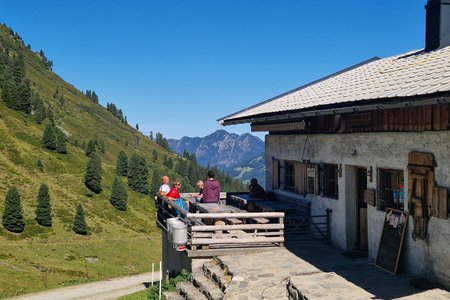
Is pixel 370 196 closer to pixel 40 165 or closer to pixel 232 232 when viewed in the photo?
pixel 232 232

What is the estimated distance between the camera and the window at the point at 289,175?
658 inches

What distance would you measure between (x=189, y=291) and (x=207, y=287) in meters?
0.79

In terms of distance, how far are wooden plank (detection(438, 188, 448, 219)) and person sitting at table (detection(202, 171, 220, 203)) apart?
328 inches

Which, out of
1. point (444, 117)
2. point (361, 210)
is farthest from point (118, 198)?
point (444, 117)

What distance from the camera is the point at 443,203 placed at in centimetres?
902

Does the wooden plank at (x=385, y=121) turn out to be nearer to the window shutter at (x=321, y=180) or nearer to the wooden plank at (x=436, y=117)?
the wooden plank at (x=436, y=117)

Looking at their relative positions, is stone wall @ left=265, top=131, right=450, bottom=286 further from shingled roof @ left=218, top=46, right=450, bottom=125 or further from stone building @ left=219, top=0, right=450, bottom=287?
shingled roof @ left=218, top=46, right=450, bottom=125

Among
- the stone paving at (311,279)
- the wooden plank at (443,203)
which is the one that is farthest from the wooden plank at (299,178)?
the wooden plank at (443,203)

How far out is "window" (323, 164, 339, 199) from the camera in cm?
1373

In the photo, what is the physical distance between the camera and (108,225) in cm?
11138

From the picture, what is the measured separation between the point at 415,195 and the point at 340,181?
315 cm

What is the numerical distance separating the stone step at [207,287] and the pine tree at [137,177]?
141929 millimetres

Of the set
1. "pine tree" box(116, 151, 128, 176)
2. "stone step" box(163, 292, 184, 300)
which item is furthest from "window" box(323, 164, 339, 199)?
"pine tree" box(116, 151, 128, 176)

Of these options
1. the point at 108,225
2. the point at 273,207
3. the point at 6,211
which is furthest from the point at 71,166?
the point at 273,207
